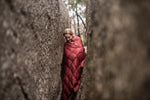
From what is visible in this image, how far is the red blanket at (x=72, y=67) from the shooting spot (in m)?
1.81

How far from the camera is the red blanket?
1.81m

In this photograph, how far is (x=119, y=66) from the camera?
1.62ft

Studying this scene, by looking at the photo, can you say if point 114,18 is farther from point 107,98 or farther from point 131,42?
point 107,98

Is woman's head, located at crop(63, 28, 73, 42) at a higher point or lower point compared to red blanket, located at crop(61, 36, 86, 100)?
higher

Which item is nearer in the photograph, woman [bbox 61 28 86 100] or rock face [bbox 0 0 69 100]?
rock face [bbox 0 0 69 100]

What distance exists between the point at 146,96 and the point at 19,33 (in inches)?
34.6

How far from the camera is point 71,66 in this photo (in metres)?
1.89

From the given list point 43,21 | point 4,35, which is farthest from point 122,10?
point 43,21

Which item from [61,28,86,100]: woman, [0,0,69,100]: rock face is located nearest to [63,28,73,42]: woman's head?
[61,28,86,100]: woman

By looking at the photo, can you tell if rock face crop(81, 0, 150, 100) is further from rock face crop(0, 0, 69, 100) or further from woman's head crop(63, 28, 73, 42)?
woman's head crop(63, 28, 73, 42)

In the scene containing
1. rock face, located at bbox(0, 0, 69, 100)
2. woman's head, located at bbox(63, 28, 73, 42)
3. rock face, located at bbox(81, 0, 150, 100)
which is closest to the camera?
rock face, located at bbox(81, 0, 150, 100)

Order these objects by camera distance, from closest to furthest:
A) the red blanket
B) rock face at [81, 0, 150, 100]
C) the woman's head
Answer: rock face at [81, 0, 150, 100]
the red blanket
the woman's head

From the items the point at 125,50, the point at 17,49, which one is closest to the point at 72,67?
the point at 17,49

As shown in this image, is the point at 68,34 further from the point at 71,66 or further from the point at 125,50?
the point at 125,50
